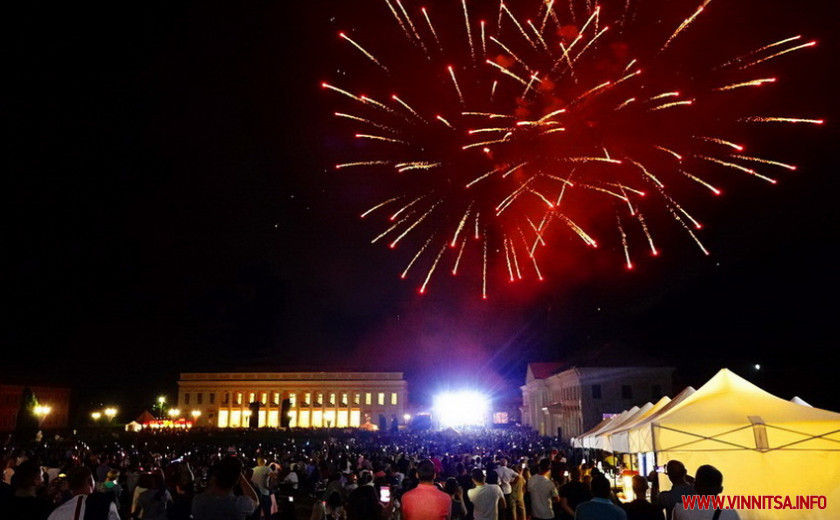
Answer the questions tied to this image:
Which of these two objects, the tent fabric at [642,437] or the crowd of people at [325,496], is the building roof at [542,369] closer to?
the crowd of people at [325,496]

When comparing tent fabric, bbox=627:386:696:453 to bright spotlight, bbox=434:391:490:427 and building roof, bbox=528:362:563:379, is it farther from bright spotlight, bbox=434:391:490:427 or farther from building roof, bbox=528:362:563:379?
bright spotlight, bbox=434:391:490:427

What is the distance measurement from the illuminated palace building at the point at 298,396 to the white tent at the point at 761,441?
82.8 meters

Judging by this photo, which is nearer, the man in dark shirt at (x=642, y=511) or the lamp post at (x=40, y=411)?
the man in dark shirt at (x=642, y=511)

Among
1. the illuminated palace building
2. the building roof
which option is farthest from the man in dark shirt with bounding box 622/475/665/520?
the illuminated palace building

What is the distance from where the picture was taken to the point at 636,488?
7.52m

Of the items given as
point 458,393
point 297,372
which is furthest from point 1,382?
point 458,393

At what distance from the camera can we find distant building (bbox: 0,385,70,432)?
67.5m

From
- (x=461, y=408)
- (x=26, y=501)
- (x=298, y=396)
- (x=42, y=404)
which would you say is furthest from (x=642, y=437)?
(x=461, y=408)

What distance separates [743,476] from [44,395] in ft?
278

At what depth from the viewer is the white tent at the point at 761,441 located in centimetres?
887

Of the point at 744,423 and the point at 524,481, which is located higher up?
the point at 744,423

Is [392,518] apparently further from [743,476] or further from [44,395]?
[44,395]

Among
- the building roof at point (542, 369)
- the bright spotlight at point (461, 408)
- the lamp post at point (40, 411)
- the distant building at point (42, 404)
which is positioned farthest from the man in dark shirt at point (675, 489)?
the bright spotlight at point (461, 408)

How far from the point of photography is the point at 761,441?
8.90 meters
